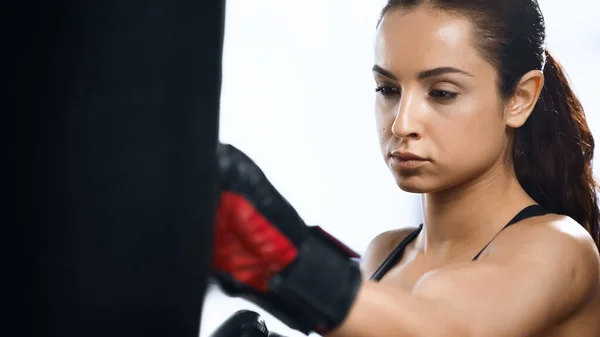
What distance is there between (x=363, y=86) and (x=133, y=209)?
2542mm

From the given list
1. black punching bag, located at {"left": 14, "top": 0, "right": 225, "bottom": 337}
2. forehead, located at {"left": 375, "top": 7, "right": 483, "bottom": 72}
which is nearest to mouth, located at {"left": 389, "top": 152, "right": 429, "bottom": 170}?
forehead, located at {"left": 375, "top": 7, "right": 483, "bottom": 72}

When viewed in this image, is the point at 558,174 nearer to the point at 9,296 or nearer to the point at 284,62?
the point at 9,296

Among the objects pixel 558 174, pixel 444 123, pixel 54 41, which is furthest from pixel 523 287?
pixel 54 41

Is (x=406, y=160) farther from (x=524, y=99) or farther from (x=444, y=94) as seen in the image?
(x=524, y=99)

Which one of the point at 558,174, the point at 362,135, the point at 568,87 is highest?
the point at 568,87

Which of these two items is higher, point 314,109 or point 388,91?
point 388,91

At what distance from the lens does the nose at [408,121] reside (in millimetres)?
1062

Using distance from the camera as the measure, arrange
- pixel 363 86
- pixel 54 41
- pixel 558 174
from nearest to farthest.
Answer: pixel 54 41 < pixel 558 174 < pixel 363 86

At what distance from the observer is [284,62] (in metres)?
3.10

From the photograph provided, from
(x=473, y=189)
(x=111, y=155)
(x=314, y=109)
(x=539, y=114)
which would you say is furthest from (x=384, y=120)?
(x=314, y=109)

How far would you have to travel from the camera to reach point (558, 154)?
1280 millimetres

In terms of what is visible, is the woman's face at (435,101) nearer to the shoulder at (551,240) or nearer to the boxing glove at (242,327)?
the shoulder at (551,240)

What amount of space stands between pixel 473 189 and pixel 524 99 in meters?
0.15

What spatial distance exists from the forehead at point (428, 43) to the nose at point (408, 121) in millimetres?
47
